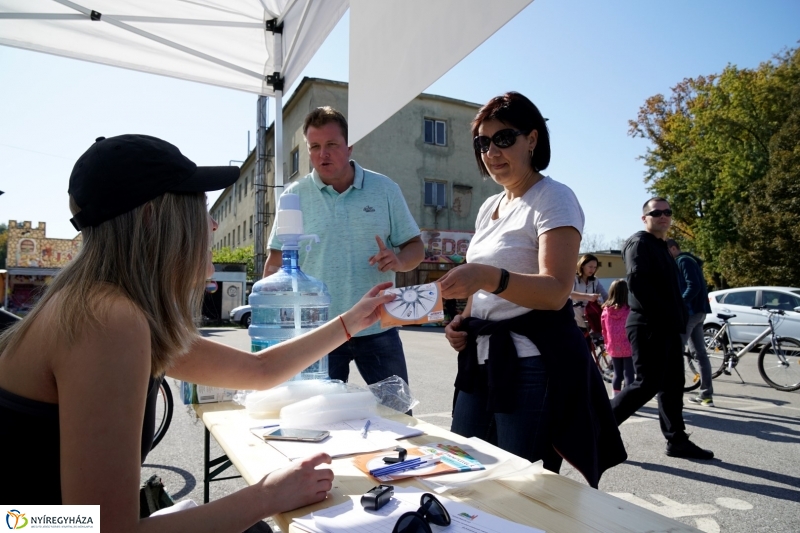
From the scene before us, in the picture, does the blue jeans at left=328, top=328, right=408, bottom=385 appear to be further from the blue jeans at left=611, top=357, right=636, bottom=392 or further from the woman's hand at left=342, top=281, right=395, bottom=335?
the blue jeans at left=611, top=357, right=636, bottom=392

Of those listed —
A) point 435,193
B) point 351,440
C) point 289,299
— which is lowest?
point 351,440

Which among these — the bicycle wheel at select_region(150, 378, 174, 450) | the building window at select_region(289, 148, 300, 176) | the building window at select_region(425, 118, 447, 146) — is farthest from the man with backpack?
the building window at select_region(425, 118, 447, 146)

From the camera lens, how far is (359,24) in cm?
203

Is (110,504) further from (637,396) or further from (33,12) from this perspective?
(33,12)

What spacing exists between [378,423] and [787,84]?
31502mm

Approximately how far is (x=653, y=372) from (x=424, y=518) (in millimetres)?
3564

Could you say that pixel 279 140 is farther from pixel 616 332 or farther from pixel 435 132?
pixel 435 132

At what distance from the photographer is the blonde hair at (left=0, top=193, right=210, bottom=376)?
1.10 meters

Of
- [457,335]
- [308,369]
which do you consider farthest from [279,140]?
[457,335]

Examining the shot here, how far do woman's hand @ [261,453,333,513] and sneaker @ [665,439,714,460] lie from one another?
13.2ft

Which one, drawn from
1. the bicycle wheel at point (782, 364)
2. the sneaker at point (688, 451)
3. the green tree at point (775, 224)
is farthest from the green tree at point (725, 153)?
the sneaker at point (688, 451)

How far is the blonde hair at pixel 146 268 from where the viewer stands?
1.10 metres

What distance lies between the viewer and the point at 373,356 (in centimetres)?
256

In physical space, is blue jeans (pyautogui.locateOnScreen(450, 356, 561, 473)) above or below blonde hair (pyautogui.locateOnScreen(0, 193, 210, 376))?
below
